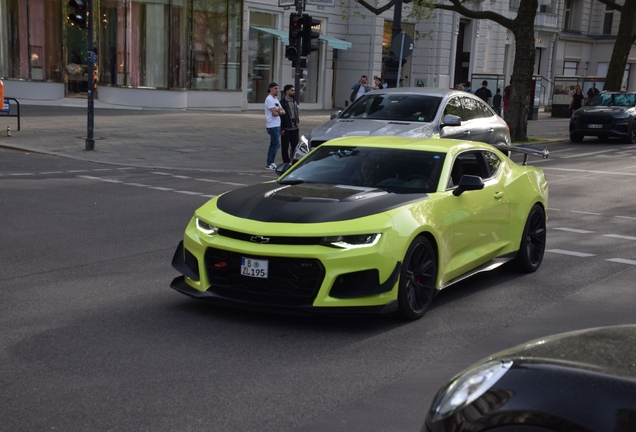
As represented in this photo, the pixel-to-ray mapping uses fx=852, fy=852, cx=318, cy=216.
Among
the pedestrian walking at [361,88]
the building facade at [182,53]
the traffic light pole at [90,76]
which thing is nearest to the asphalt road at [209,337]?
the traffic light pole at [90,76]

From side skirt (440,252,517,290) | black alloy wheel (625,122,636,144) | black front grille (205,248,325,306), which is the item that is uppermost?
black front grille (205,248,325,306)

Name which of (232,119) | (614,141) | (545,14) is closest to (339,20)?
(232,119)

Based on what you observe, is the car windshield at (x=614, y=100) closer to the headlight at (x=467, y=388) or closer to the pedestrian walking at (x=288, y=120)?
the pedestrian walking at (x=288, y=120)

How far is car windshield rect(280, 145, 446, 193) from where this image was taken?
7305mm

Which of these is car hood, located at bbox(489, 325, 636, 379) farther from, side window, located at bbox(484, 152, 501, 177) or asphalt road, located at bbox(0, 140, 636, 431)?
side window, located at bbox(484, 152, 501, 177)

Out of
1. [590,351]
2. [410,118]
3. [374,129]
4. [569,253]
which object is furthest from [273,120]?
[590,351]

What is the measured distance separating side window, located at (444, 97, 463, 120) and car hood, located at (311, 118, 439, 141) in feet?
2.43

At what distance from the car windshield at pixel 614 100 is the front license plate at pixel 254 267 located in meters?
25.1

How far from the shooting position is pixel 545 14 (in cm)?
5303

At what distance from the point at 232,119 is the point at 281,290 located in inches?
938

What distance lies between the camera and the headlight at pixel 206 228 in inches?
257

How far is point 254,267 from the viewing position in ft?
20.3

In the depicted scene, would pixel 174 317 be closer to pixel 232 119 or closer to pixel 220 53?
pixel 232 119

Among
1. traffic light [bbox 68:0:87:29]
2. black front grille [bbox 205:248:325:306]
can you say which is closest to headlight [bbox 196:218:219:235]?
black front grille [bbox 205:248:325:306]
